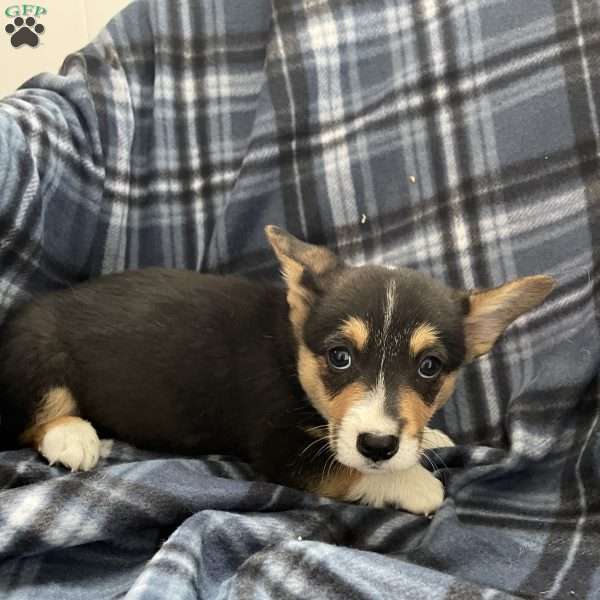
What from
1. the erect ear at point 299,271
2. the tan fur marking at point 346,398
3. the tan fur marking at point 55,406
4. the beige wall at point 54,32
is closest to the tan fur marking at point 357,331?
the tan fur marking at point 346,398

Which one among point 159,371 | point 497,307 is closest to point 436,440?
point 497,307

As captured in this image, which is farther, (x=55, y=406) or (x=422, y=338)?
(x=55, y=406)

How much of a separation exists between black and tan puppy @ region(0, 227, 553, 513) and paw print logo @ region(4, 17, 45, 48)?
166 cm

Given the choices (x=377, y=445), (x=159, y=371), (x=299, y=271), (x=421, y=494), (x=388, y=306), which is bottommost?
(x=421, y=494)

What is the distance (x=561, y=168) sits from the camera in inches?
106

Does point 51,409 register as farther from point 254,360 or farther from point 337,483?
point 337,483

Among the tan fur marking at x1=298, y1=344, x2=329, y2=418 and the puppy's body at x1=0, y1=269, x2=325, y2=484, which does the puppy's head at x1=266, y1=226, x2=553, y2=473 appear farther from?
the puppy's body at x1=0, y1=269, x2=325, y2=484

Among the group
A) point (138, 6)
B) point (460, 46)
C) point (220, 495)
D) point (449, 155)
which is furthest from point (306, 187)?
point (220, 495)

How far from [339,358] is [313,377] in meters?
0.15

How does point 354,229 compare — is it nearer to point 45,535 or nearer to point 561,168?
point 561,168

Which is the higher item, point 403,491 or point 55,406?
point 55,406

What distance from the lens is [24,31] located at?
3.60 metres

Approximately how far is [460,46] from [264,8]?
2.66 ft

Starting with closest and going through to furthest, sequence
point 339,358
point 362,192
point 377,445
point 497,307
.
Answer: point 377,445, point 339,358, point 497,307, point 362,192
